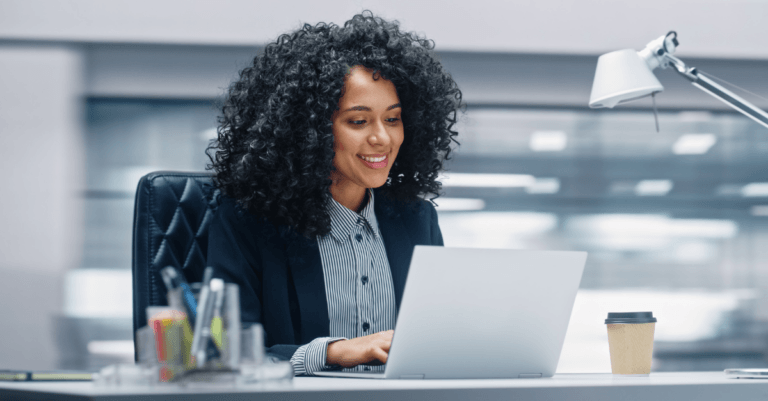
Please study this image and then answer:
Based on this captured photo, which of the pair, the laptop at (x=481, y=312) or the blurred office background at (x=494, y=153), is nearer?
the laptop at (x=481, y=312)

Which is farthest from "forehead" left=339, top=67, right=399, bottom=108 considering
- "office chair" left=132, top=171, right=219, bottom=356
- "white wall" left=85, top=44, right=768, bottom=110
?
"white wall" left=85, top=44, right=768, bottom=110

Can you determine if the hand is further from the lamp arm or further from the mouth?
the lamp arm

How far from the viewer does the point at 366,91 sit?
4.14 ft

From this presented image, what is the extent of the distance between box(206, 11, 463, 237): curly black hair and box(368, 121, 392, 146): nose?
85mm

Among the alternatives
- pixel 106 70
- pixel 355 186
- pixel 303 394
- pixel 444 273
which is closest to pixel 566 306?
pixel 444 273

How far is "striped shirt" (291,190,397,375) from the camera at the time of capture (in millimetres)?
1230

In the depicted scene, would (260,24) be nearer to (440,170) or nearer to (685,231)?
(440,170)

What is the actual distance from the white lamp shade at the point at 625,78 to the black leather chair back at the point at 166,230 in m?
0.80

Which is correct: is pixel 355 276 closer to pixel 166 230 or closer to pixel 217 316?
pixel 166 230

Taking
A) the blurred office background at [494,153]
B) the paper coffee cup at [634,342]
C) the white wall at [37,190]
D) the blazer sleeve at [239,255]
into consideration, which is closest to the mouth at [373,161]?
the blazer sleeve at [239,255]

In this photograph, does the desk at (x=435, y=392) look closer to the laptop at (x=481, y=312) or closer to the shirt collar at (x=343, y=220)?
the laptop at (x=481, y=312)

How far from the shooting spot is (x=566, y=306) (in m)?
0.79

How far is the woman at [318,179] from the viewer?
3.93 feet

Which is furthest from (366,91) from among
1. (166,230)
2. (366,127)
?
(166,230)
